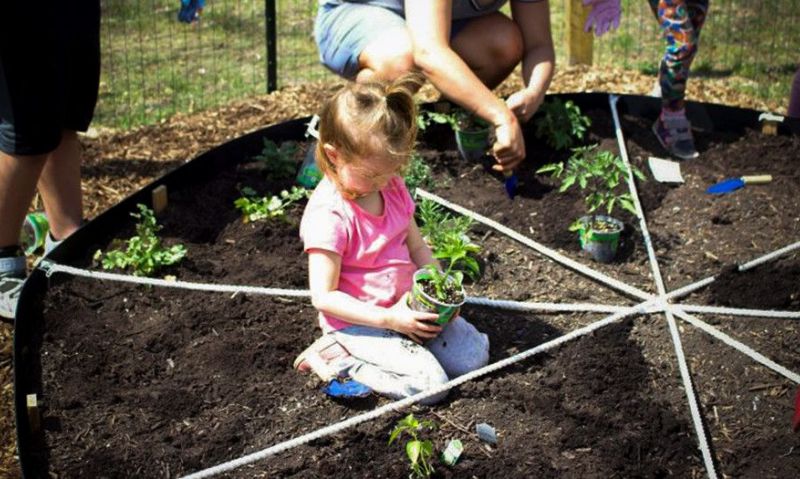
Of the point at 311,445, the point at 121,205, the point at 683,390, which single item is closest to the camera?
the point at 311,445

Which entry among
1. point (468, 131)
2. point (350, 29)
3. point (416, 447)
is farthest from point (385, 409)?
point (350, 29)

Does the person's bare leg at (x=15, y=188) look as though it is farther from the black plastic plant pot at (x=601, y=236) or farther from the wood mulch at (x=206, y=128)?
the black plastic plant pot at (x=601, y=236)

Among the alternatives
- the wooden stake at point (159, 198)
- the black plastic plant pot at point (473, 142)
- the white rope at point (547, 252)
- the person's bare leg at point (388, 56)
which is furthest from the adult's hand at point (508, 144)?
the wooden stake at point (159, 198)

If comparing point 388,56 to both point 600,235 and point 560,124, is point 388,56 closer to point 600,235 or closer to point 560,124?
point 560,124

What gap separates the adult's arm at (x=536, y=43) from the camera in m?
4.20

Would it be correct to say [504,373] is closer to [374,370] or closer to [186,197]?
[374,370]

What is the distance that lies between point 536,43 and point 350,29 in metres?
0.84

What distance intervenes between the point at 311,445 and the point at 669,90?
2.66m

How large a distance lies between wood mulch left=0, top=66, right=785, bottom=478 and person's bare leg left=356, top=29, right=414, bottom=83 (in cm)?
126

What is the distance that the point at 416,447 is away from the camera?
2.65 meters

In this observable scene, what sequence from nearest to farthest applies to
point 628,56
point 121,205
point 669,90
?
point 121,205
point 669,90
point 628,56

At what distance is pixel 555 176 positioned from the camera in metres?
4.29

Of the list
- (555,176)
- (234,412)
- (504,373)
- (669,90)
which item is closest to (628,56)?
(669,90)

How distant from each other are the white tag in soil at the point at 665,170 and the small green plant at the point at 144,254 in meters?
2.14
